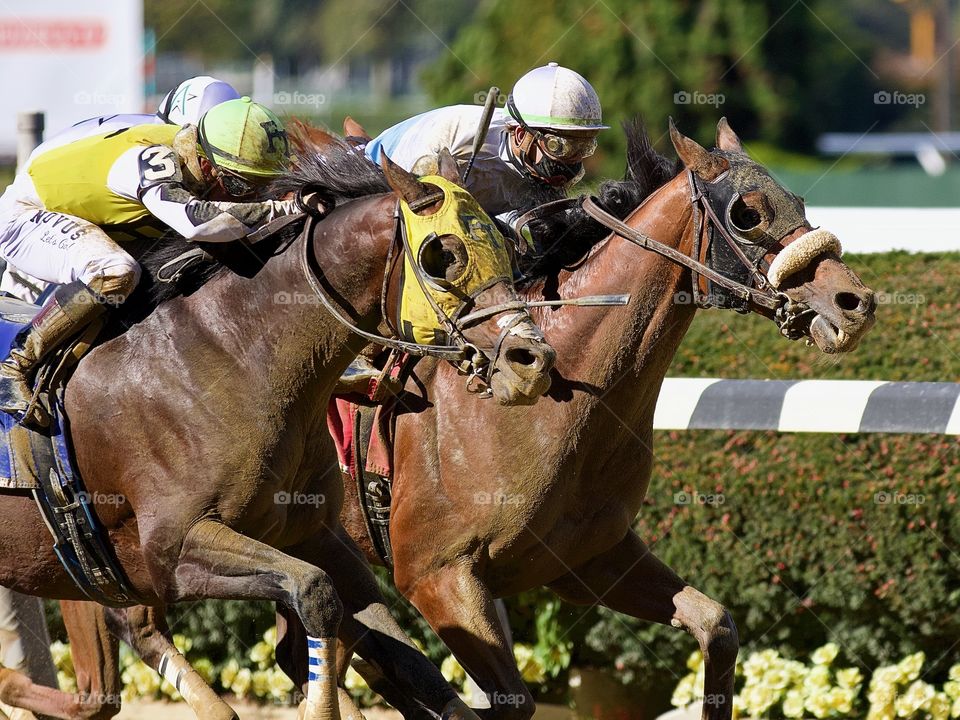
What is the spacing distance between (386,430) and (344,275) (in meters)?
0.95

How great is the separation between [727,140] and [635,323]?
Result: 0.68m

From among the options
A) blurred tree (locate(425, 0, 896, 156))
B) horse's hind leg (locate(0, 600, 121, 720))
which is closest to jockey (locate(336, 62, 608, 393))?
horse's hind leg (locate(0, 600, 121, 720))

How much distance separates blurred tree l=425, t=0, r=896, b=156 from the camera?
14539 millimetres

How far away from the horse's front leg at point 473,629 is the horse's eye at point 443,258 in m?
1.09

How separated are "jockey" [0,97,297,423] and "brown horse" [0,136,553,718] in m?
0.12

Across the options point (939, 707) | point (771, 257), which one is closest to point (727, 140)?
point (771, 257)

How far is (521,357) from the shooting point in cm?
324

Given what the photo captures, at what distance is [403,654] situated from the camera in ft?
12.1

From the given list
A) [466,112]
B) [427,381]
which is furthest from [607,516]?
[466,112]

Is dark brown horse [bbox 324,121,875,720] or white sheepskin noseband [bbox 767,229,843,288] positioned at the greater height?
white sheepskin noseband [bbox 767,229,843,288]

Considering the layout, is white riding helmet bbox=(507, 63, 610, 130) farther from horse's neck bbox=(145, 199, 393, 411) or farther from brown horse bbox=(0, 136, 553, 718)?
horse's neck bbox=(145, 199, 393, 411)

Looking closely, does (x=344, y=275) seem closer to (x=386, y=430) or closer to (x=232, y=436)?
(x=232, y=436)

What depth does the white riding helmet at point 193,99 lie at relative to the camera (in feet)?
13.9

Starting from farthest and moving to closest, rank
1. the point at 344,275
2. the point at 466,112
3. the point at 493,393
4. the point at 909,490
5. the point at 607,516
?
1. the point at 909,490
2. the point at 466,112
3. the point at 607,516
4. the point at 344,275
5. the point at 493,393
